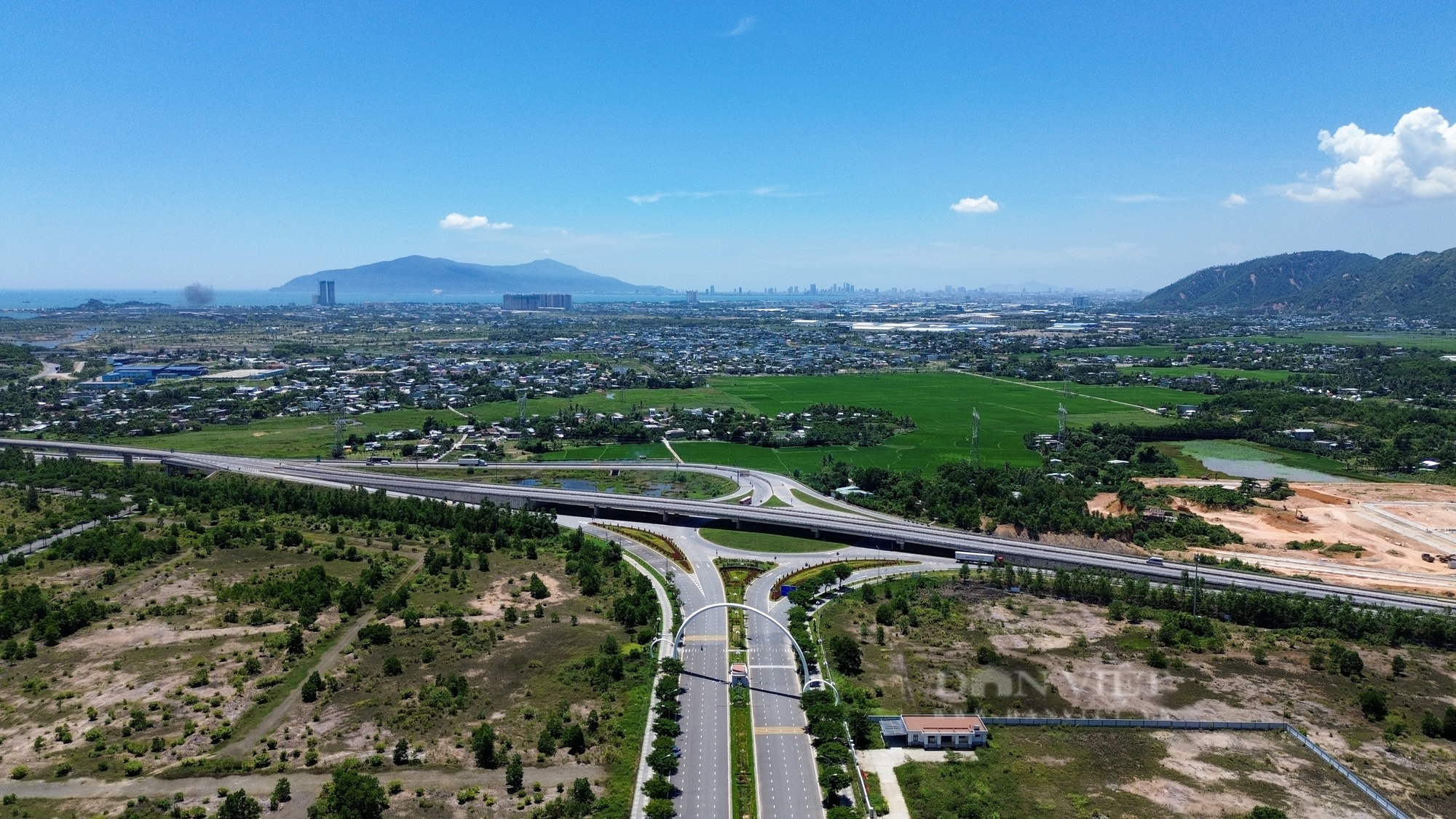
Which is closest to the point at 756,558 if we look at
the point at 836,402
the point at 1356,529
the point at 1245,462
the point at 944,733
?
the point at 944,733

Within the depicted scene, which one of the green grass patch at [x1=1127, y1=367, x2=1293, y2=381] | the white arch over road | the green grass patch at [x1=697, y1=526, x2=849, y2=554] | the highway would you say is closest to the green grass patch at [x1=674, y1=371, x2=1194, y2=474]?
the highway

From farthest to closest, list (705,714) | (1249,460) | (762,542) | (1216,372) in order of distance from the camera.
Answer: (1216,372) < (1249,460) < (762,542) < (705,714)

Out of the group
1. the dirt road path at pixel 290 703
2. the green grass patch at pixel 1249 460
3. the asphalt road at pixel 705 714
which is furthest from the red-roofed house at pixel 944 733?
the green grass patch at pixel 1249 460

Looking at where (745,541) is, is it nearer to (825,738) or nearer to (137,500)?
(825,738)

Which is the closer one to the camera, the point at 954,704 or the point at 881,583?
the point at 954,704

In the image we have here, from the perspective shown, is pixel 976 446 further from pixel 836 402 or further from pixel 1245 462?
pixel 836 402

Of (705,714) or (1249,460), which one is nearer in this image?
(705,714)

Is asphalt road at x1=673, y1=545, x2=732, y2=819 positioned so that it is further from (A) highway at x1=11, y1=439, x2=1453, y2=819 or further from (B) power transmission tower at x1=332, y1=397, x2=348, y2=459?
(B) power transmission tower at x1=332, y1=397, x2=348, y2=459

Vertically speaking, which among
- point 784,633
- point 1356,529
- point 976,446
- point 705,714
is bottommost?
point 705,714

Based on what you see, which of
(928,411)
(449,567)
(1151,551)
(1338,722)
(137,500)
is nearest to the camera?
(1338,722)

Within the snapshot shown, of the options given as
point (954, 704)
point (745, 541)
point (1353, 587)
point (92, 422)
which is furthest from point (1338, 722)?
point (92, 422)

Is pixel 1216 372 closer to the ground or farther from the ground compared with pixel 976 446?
farther from the ground
